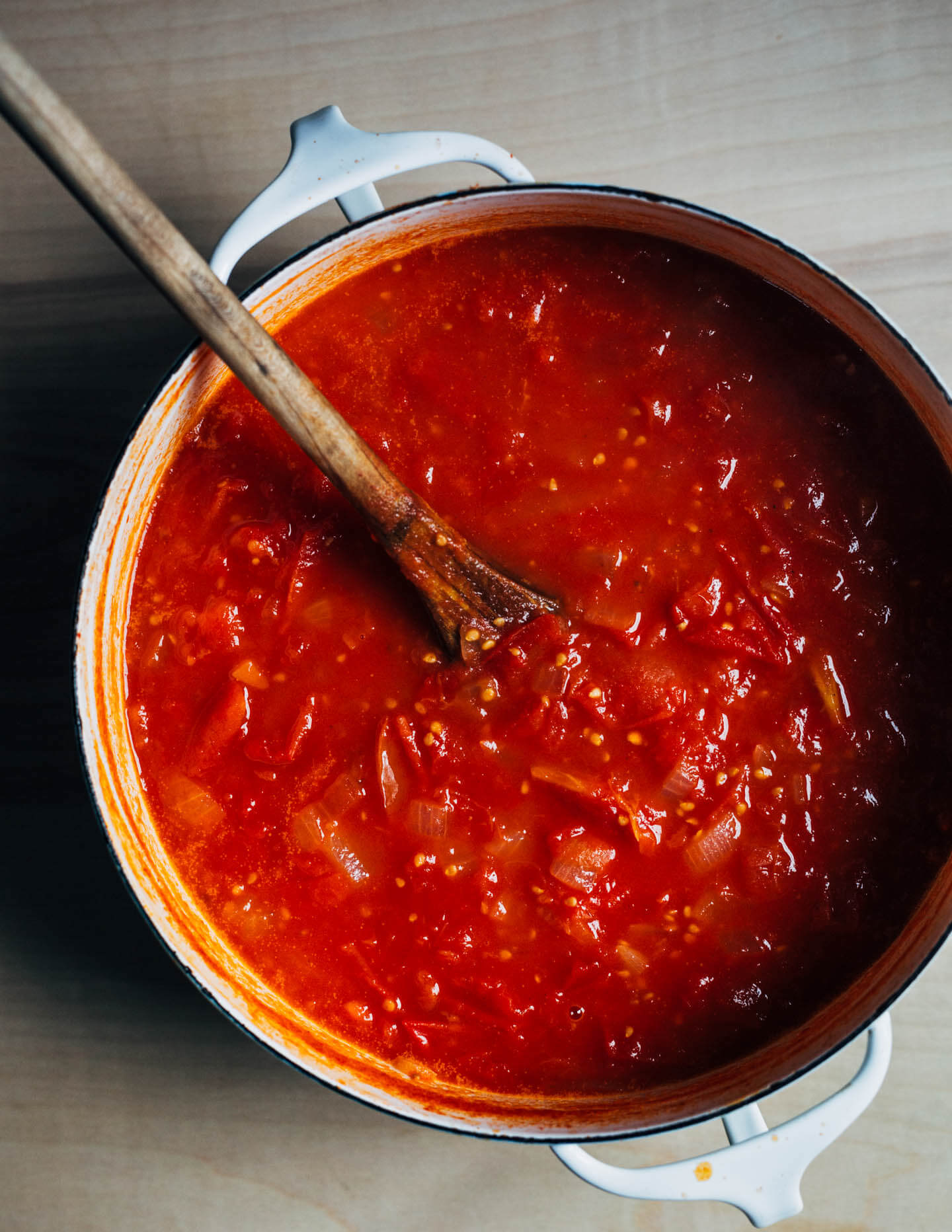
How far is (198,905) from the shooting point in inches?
75.2

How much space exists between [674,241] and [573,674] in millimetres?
865

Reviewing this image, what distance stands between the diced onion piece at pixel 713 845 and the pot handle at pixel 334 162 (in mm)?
1296

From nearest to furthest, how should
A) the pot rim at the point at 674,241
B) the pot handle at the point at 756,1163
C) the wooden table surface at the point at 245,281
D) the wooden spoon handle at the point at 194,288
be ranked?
1. the wooden spoon handle at the point at 194,288
2. the pot rim at the point at 674,241
3. the pot handle at the point at 756,1163
4. the wooden table surface at the point at 245,281

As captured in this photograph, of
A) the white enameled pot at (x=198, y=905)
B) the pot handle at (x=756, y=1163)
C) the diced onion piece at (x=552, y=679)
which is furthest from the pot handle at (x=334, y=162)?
the pot handle at (x=756, y=1163)

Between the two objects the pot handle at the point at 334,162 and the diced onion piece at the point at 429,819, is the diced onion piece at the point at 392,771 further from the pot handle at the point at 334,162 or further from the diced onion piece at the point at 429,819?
the pot handle at the point at 334,162

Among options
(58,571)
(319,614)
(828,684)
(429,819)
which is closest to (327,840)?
(429,819)

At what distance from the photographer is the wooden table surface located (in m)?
2.01

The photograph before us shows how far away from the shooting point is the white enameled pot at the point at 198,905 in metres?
1.71

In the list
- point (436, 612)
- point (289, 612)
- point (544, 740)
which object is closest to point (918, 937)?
point (544, 740)

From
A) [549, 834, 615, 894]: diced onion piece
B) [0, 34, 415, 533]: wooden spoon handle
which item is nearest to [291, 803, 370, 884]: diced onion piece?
[549, 834, 615, 894]: diced onion piece

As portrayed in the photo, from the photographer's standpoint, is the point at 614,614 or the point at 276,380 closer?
the point at 276,380

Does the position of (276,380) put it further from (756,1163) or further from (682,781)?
(756,1163)

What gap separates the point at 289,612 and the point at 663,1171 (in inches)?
51.0

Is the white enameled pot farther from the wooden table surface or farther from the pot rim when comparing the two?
the wooden table surface
